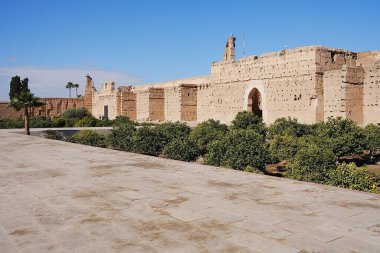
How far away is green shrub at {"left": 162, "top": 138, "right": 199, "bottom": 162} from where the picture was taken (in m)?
11.0

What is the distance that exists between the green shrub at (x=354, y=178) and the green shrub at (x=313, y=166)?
0.34 metres

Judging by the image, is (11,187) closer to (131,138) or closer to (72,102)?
(131,138)

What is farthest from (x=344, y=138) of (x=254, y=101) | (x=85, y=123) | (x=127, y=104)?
(x=127, y=104)

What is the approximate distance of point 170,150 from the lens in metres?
11.2

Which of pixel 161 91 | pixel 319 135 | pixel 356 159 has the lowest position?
pixel 356 159

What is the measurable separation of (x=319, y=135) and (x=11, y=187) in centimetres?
939

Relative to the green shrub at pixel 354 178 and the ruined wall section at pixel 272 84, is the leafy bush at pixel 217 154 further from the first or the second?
the ruined wall section at pixel 272 84

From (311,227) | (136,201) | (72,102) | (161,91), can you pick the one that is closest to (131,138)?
(136,201)

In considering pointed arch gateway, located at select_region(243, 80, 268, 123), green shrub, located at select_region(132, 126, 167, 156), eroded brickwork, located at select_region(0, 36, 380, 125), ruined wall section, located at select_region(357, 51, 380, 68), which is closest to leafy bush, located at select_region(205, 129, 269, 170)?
green shrub, located at select_region(132, 126, 167, 156)

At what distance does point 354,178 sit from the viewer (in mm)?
7273

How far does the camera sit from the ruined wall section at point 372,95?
607 inches

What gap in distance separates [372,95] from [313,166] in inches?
363

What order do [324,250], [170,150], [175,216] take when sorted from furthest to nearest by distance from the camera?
[170,150] → [175,216] → [324,250]

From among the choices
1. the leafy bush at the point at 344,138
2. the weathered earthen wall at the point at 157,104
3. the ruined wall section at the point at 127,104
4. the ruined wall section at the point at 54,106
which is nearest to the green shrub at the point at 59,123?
the ruined wall section at the point at 127,104
